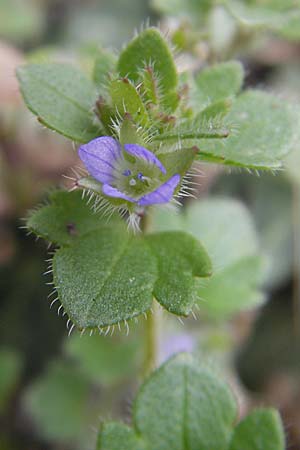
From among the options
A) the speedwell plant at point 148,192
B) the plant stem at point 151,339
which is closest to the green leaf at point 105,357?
the plant stem at point 151,339

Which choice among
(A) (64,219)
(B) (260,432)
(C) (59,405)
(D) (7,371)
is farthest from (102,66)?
(C) (59,405)

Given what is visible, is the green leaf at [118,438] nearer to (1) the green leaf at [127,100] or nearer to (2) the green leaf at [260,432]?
(2) the green leaf at [260,432]

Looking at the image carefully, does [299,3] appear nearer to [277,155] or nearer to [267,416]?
[277,155]

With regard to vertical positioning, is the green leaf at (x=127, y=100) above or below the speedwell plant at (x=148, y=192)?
above

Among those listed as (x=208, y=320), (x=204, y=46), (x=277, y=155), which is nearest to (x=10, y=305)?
(x=208, y=320)

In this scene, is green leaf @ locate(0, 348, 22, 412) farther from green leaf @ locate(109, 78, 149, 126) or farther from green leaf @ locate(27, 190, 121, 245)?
green leaf @ locate(109, 78, 149, 126)

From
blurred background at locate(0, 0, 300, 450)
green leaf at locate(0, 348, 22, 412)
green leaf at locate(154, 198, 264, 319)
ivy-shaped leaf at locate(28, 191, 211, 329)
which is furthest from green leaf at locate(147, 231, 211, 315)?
green leaf at locate(0, 348, 22, 412)

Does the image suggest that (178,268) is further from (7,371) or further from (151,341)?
(7,371)
